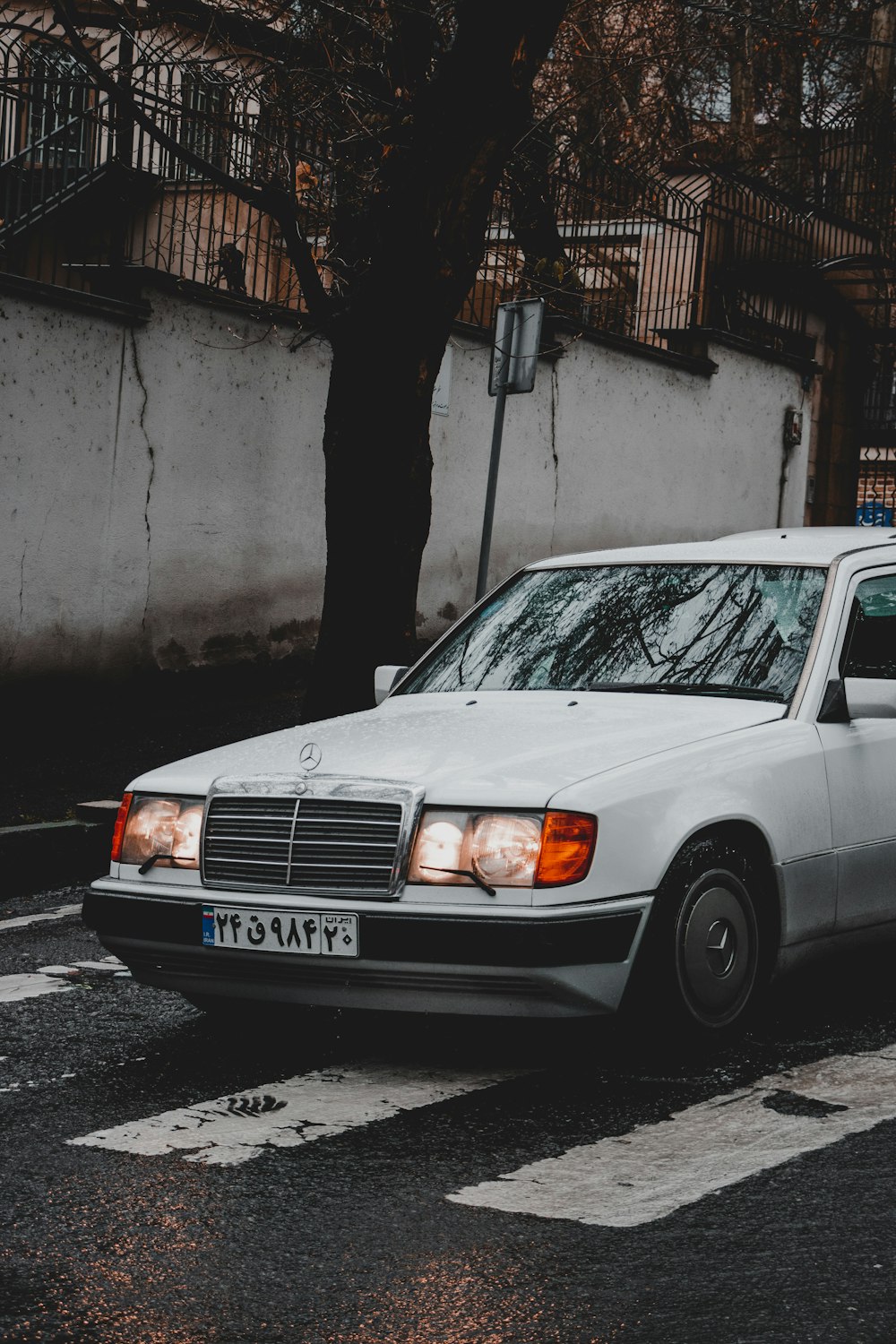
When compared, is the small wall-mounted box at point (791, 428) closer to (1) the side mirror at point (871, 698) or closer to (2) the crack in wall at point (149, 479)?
(2) the crack in wall at point (149, 479)

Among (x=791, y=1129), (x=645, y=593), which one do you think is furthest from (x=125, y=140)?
(x=791, y=1129)

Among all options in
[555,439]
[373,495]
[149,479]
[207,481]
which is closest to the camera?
[373,495]

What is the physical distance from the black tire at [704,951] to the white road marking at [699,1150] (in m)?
0.25

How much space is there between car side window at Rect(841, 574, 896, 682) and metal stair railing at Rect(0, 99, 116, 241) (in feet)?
26.5

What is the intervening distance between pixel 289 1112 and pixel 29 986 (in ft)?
6.48

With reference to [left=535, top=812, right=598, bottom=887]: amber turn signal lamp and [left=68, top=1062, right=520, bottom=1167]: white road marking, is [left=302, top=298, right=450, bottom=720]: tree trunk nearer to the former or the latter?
[left=68, top=1062, right=520, bottom=1167]: white road marking

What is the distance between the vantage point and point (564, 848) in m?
4.93

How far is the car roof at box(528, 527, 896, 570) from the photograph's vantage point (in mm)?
6395

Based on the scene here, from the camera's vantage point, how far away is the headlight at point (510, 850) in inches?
194

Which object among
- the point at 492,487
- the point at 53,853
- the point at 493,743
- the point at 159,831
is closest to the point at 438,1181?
the point at 493,743

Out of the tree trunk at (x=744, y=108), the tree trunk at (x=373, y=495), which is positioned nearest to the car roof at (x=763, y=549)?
the tree trunk at (x=373, y=495)

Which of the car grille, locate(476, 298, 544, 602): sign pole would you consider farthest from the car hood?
locate(476, 298, 544, 602): sign pole

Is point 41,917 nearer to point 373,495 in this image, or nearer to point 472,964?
point 472,964

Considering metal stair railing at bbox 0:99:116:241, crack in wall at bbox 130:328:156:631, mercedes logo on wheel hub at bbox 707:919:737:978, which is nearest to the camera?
mercedes logo on wheel hub at bbox 707:919:737:978
